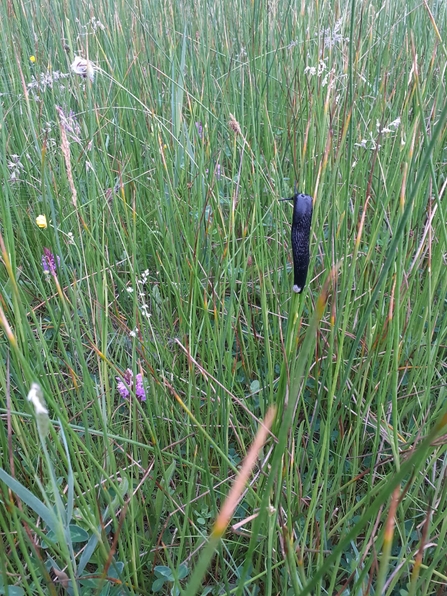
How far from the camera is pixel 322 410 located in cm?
92

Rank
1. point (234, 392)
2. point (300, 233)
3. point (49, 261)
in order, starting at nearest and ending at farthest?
point (300, 233) → point (49, 261) → point (234, 392)

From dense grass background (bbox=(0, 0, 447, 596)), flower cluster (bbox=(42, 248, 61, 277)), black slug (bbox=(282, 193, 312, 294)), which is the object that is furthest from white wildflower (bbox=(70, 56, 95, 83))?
black slug (bbox=(282, 193, 312, 294))

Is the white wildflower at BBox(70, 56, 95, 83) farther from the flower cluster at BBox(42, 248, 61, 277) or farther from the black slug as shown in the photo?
the black slug

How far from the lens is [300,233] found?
475 mm

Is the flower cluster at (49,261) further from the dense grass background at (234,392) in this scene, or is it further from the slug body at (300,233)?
the slug body at (300,233)

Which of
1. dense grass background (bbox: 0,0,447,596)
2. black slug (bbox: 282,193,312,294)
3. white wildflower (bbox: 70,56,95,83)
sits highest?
white wildflower (bbox: 70,56,95,83)

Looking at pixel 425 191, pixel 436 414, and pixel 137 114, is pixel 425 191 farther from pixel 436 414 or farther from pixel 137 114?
pixel 137 114

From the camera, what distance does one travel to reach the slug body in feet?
1.52

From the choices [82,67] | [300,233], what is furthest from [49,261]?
[300,233]

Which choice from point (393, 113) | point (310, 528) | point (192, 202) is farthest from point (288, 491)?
point (393, 113)

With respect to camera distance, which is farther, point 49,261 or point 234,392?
point 234,392

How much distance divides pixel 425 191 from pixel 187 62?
3.87 ft

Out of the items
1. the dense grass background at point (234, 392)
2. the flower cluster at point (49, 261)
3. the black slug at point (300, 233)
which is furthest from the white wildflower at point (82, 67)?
the black slug at point (300, 233)

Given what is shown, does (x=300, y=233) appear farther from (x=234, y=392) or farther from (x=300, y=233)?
(x=234, y=392)
